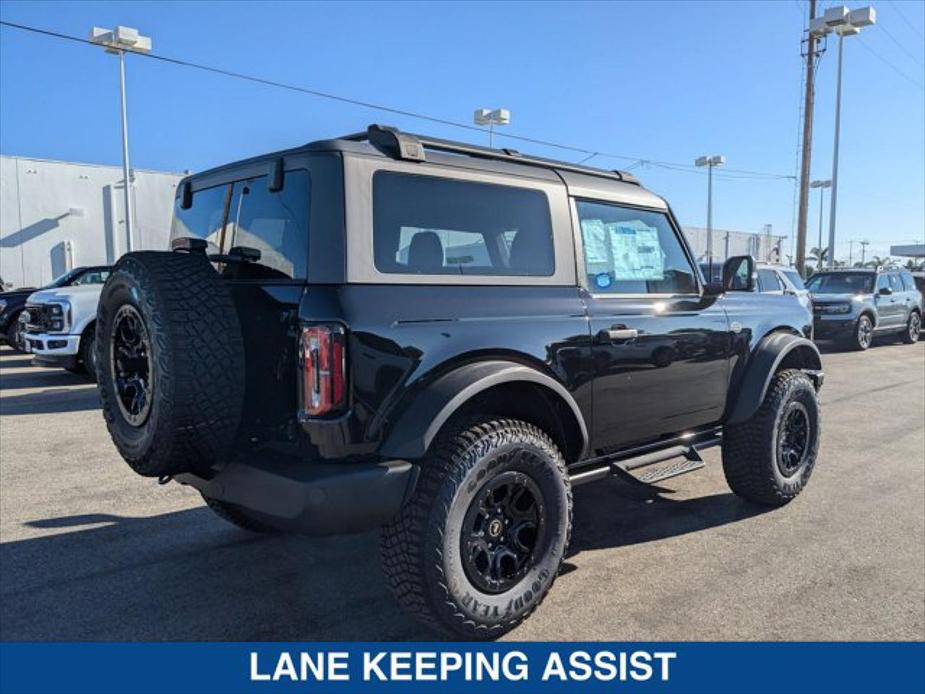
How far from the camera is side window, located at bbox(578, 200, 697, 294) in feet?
12.4

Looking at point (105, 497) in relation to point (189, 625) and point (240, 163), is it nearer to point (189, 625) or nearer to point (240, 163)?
point (189, 625)

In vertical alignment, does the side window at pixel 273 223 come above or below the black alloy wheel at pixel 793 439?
above

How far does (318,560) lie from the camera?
12.9 feet

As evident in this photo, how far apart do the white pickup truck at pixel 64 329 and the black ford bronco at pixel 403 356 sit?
741cm

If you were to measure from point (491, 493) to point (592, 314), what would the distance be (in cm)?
108

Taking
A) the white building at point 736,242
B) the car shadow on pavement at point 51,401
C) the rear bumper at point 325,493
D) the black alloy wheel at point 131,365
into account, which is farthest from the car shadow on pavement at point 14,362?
the white building at point 736,242

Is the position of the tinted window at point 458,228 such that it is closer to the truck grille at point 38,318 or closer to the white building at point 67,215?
the truck grille at point 38,318

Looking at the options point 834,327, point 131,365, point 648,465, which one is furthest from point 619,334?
point 834,327

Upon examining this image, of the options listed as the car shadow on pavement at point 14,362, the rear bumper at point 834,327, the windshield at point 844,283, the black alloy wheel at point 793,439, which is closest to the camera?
the black alloy wheel at point 793,439

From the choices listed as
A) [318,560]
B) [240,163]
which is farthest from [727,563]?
[240,163]

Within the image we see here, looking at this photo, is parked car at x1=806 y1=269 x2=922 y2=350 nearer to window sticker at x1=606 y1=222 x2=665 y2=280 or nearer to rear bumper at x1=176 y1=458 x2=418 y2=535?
window sticker at x1=606 y1=222 x2=665 y2=280

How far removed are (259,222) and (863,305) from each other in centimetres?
1643

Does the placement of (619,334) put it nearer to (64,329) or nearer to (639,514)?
(639,514)

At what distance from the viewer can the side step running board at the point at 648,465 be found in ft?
12.1
